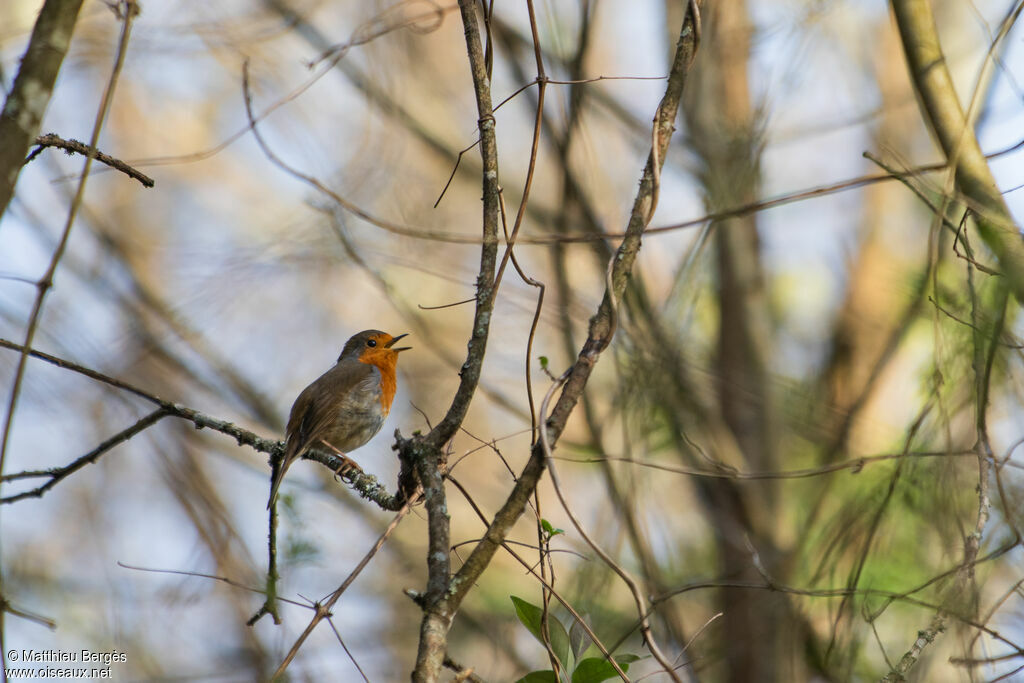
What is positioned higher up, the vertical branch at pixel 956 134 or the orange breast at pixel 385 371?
the orange breast at pixel 385 371

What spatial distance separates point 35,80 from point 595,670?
1892 millimetres

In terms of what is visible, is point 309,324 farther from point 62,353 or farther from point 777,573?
point 777,573

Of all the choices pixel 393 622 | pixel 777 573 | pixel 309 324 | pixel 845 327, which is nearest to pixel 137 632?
pixel 393 622

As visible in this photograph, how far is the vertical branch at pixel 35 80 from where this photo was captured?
181 cm

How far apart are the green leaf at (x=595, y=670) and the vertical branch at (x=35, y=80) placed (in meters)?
1.73

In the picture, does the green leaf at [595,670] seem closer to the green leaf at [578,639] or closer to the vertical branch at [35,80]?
the green leaf at [578,639]

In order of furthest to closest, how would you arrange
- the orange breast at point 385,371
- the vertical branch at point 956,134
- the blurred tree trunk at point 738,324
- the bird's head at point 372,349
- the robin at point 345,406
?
the blurred tree trunk at point 738,324 → the bird's head at point 372,349 → the orange breast at point 385,371 → the robin at point 345,406 → the vertical branch at point 956,134

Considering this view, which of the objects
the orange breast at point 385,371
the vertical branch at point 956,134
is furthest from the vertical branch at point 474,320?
the orange breast at point 385,371

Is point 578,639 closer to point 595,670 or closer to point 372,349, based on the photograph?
point 595,670

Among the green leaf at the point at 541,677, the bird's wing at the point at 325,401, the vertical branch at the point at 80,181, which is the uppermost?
the bird's wing at the point at 325,401

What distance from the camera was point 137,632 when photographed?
7238 mm

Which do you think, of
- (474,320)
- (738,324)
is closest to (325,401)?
(474,320)

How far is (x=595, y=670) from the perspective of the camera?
7.11ft

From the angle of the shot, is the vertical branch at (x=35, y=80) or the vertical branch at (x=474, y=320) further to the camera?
the vertical branch at (x=474, y=320)
